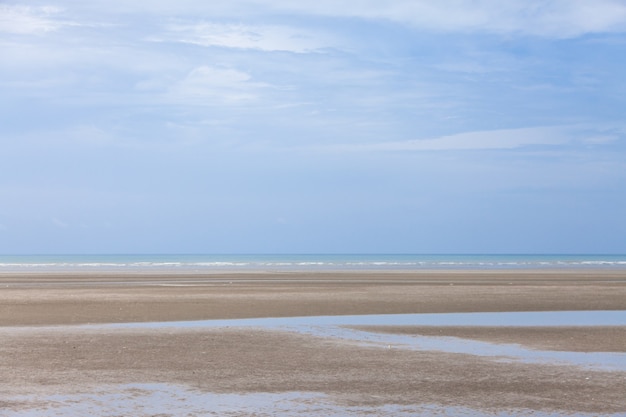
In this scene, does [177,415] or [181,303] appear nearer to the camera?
[177,415]

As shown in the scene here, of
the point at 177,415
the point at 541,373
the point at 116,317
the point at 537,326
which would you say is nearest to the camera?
the point at 177,415

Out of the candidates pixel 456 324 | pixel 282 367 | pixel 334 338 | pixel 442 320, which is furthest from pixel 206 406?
pixel 442 320

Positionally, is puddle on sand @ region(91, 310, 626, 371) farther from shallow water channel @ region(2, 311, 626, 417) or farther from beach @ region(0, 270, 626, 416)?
beach @ region(0, 270, 626, 416)

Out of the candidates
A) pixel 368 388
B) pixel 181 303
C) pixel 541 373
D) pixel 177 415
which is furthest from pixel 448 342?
pixel 181 303

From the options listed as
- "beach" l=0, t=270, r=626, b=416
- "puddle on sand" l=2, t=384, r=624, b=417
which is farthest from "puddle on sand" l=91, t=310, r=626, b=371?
"puddle on sand" l=2, t=384, r=624, b=417

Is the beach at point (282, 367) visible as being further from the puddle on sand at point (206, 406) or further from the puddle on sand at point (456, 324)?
the puddle on sand at point (456, 324)

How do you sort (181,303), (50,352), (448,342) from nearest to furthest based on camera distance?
1. (50,352)
2. (448,342)
3. (181,303)

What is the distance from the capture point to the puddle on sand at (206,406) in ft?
44.0

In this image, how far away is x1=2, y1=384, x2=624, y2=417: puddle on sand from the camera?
13398 mm

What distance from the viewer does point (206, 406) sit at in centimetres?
1399

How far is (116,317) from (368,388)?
16.9 meters

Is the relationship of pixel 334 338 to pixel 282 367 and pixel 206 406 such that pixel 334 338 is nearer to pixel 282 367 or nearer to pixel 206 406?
pixel 282 367

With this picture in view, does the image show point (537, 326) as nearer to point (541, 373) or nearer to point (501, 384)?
point (541, 373)

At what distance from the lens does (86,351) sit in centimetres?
2092
